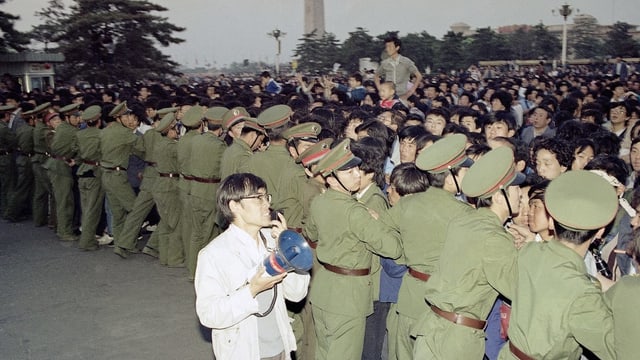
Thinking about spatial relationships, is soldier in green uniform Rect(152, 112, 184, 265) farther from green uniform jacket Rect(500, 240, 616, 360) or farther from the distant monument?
the distant monument

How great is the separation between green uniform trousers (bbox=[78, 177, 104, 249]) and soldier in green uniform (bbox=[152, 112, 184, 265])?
1300 mm

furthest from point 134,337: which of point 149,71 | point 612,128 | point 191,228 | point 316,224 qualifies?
point 149,71

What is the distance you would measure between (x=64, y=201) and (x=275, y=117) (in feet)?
15.6

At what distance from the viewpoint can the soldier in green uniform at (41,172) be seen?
948 centimetres

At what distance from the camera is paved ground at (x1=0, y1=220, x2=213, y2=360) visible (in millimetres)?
5613

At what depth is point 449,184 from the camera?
387cm

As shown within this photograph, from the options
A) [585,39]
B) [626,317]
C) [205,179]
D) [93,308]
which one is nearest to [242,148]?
[205,179]

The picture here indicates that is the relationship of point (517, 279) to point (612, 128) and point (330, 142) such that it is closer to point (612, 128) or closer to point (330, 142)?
point (330, 142)

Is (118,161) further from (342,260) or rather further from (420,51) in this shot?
(420,51)

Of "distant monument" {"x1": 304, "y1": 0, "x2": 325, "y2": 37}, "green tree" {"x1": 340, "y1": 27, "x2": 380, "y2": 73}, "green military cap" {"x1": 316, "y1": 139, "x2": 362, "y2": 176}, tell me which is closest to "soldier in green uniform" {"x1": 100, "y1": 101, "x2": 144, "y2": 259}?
"green military cap" {"x1": 316, "y1": 139, "x2": 362, "y2": 176}

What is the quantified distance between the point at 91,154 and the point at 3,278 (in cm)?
195

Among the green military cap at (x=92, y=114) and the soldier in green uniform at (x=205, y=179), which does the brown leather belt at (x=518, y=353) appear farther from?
the green military cap at (x=92, y=114)

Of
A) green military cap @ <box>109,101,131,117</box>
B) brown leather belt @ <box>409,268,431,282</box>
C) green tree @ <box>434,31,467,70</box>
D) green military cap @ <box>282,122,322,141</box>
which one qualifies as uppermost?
green tree @ <box>434,31,467,70</box>

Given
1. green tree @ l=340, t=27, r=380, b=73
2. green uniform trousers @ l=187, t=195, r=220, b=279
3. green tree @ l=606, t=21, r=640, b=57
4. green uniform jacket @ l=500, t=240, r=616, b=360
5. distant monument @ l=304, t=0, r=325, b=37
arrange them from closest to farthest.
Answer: green uniform jacket @ l=500, t=240, r=616, b=360
green uniform trousers @ l=187, t=195, r=220, b=279
green tree @ l=340, t=27, r=380, b=73
green tree @ l=606, t=21, r=640, b=57
distant monument @ l=304, t=0, r=325, b=37
